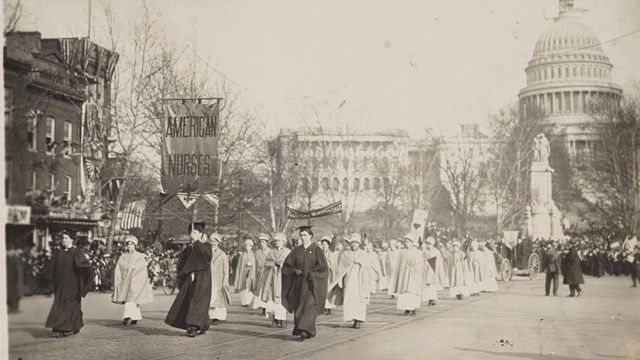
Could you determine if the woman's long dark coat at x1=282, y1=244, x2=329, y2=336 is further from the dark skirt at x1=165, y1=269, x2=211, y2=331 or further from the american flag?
the american flag

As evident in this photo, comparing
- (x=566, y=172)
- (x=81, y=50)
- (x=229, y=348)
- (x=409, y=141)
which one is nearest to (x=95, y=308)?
(x=81, y=50)

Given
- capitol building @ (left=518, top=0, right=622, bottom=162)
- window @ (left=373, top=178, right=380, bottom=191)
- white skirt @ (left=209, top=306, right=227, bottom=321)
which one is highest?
capitol building @ (left=518, top=0, right=622, bottom=162)

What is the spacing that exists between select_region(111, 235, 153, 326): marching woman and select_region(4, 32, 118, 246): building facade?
1269 mm

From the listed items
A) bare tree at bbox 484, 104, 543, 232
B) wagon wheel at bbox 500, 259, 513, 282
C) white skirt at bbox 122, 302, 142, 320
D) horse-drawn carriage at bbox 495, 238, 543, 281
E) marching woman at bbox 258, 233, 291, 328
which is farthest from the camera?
bare tree at bbox 484, 104, 543, 232

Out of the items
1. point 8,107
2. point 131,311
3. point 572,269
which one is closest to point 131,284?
point 131,311

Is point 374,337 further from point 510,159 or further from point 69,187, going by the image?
point 510,159

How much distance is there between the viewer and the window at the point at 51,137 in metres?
15.3

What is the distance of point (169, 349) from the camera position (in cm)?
1233

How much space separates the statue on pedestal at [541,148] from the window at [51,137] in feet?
A: 99.1

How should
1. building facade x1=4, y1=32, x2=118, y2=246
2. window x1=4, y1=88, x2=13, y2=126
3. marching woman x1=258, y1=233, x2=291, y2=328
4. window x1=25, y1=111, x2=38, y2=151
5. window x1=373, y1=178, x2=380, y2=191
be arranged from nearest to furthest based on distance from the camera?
window x1=4, y1=88, x2=13, y2=126
building facade x1=4, y1=32, x2=118, y2=246
window x1=25, y1=111, x2=38, y2=151
marching woman x1=258, y1=233, x2=291, y2=328
window x1=373, y1=178, x2=380, y2=191

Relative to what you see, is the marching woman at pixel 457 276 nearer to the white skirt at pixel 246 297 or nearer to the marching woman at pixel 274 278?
the white skirt at pixel 246 297

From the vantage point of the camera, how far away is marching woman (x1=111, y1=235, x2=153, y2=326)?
15.7 meters

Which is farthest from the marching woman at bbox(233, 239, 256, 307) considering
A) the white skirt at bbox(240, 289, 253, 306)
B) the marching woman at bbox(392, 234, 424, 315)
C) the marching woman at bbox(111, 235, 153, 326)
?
the marching woman at bbox(111, 235, 153, 326)

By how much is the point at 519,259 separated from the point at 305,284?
23.4m
